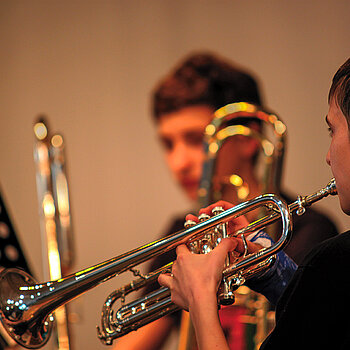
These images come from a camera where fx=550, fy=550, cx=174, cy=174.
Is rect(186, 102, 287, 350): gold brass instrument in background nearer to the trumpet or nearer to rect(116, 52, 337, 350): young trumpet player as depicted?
rect(116, 52, 337, 350): young trumpet player

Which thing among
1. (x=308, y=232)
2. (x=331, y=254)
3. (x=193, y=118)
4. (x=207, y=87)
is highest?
(x=207, y=87)

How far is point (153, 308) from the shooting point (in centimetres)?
117

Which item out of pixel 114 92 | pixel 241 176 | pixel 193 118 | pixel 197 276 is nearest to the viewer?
pixel 197 276

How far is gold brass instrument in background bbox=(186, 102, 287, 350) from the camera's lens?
1.68m

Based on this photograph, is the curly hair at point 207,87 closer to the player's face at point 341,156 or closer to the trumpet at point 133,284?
the trumpet at point 133,284

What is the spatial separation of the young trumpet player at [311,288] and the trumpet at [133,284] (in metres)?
0.06

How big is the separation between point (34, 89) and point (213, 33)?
3.18ft

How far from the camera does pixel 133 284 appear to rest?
4.12 ft

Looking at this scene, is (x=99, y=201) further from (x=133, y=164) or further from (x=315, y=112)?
(x=315, y=112)

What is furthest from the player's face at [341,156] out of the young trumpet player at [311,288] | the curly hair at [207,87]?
the curly hair at [207,87]

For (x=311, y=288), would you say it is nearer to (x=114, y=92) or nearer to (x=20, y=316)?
(x=20, y=316)

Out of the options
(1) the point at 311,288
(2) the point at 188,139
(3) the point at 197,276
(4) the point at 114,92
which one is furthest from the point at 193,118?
(1) the point at 311,288

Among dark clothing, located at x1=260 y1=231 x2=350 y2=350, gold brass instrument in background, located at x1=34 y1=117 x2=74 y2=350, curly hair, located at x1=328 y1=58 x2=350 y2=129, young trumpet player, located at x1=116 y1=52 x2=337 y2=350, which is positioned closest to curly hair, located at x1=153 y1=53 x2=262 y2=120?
young trumpet player, located at x1=116 y1=52 x2=337 y2=350

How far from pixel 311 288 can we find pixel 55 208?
1.19 m
